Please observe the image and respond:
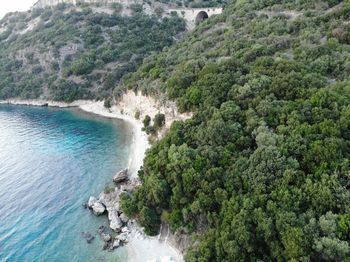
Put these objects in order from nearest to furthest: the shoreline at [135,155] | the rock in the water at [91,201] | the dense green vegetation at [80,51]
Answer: the shoreline at [135,155] < the rock in the water at [91,201] < the dense green vegetation at [80,51]

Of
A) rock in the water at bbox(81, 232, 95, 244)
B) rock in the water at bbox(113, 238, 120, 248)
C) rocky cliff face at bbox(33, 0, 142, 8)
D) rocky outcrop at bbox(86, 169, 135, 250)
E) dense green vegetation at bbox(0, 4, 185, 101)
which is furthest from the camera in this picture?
rocky cliff face at bbox(33, 0, 142, 8)

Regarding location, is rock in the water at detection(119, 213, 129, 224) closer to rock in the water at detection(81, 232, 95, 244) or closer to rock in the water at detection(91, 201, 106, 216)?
Answer: rock in the water at detection(91, 201, 106, 216)

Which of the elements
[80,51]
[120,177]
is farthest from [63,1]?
[120,177]

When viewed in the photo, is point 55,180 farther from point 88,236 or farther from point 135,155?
point 88,236

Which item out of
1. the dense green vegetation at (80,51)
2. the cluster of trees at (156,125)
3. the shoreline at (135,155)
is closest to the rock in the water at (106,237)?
the shoreline at (135,155)

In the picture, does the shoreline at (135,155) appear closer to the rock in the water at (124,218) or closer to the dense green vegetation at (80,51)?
the rock in the water at (124,218)

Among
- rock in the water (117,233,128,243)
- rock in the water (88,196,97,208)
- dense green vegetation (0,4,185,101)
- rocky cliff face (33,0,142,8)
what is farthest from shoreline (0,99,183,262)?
rocky cliff face (33,0,142,8)
